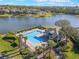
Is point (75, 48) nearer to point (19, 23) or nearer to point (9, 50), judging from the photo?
point (9, 50)

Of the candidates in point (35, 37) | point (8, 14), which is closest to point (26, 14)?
point (8, 14)

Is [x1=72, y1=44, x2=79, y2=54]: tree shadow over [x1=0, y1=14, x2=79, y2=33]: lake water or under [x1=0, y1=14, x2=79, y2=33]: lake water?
over

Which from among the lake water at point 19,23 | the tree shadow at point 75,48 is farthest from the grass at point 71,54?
the lake water at point 19,23

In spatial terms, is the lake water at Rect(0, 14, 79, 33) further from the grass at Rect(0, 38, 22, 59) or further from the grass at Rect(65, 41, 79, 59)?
the grass at Rect(65, 41, 79, 59)

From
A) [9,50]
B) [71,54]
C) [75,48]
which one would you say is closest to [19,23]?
[9,50]

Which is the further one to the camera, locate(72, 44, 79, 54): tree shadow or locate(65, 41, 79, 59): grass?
locate(72, 44, 79, 54): tree shadow

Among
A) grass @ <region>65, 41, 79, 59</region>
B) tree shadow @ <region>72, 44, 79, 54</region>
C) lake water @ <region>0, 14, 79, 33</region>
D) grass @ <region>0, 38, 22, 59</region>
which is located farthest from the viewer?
lake water @ <region>0, 14, 79, 33</region>

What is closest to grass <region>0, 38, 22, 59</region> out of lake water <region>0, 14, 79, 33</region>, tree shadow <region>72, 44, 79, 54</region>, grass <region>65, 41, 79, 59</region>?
grass <region>65, 41, 79, 59</region>

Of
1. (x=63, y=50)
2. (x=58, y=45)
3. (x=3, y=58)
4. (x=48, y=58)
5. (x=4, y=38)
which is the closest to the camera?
(x=48, y=58)

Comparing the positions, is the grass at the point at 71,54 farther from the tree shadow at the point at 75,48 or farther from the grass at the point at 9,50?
the grass at the point at 9,50

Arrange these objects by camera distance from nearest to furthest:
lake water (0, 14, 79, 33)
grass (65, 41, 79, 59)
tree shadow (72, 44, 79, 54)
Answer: grass (65, 41, 79, 59), tree shadow (72, 44, 79, 54), lake water (0, 14, 79, 33)

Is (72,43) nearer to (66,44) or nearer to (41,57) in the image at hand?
(66,44)
